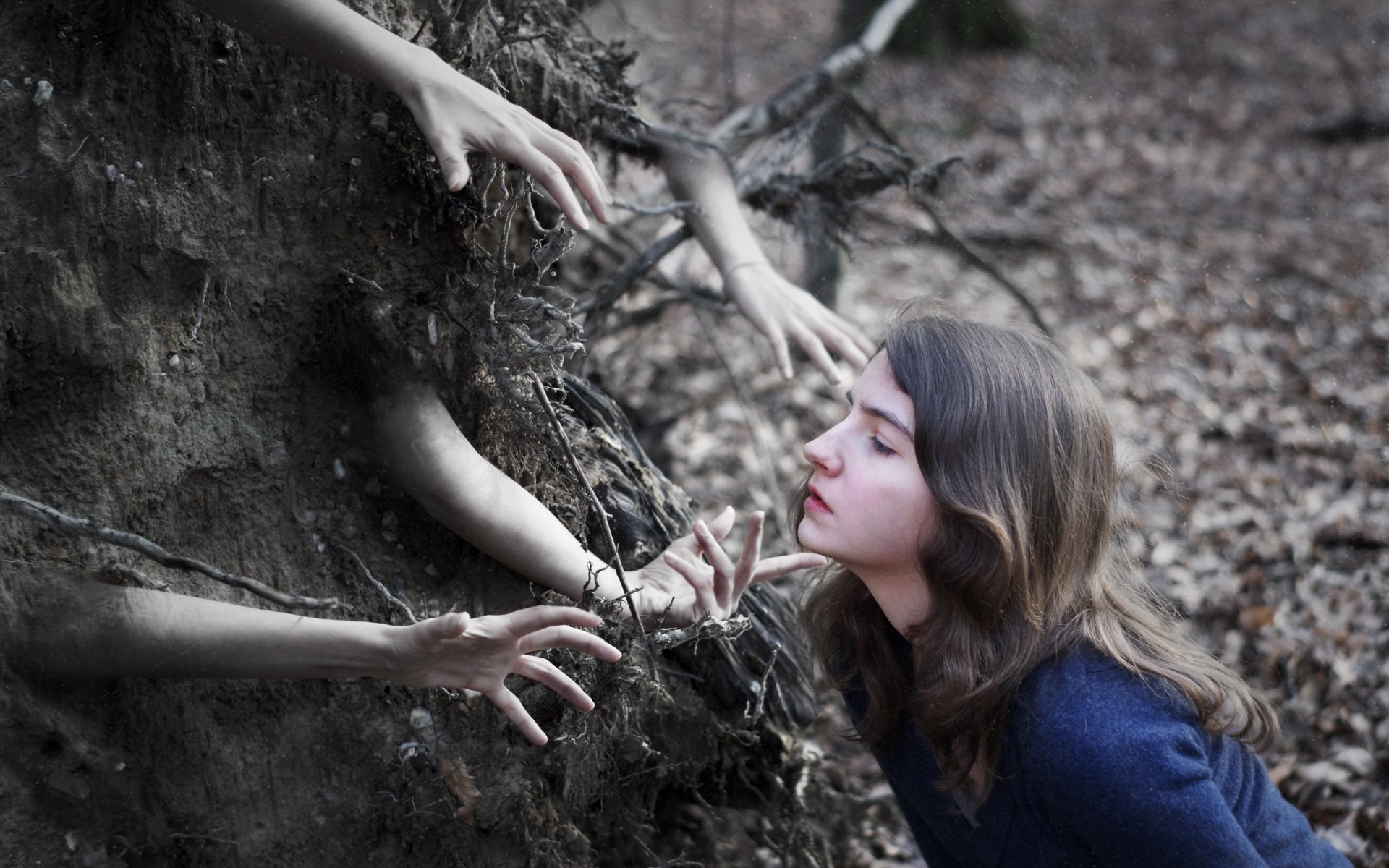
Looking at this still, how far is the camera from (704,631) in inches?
81.0

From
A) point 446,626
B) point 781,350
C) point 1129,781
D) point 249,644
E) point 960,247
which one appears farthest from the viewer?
point 960,247

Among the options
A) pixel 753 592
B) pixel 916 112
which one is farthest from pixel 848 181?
pixel 916 112

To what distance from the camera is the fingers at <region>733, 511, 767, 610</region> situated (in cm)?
186

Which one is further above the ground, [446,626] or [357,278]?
[357,278]

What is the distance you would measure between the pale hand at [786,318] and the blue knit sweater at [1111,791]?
950mm

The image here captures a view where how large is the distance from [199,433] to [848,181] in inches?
87.7

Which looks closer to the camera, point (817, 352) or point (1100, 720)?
point (1100, 720)

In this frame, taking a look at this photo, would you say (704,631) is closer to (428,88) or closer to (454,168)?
(454,168)

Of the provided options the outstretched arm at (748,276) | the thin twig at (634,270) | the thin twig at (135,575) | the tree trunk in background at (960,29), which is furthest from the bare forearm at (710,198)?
the tree trunk in background at (960,29)

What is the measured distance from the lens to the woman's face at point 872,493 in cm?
197

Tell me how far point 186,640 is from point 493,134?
103 centimetres

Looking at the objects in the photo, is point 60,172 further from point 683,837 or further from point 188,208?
point 683,837

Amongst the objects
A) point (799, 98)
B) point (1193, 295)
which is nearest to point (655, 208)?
point (799, 98)

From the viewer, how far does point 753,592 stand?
107 inches
